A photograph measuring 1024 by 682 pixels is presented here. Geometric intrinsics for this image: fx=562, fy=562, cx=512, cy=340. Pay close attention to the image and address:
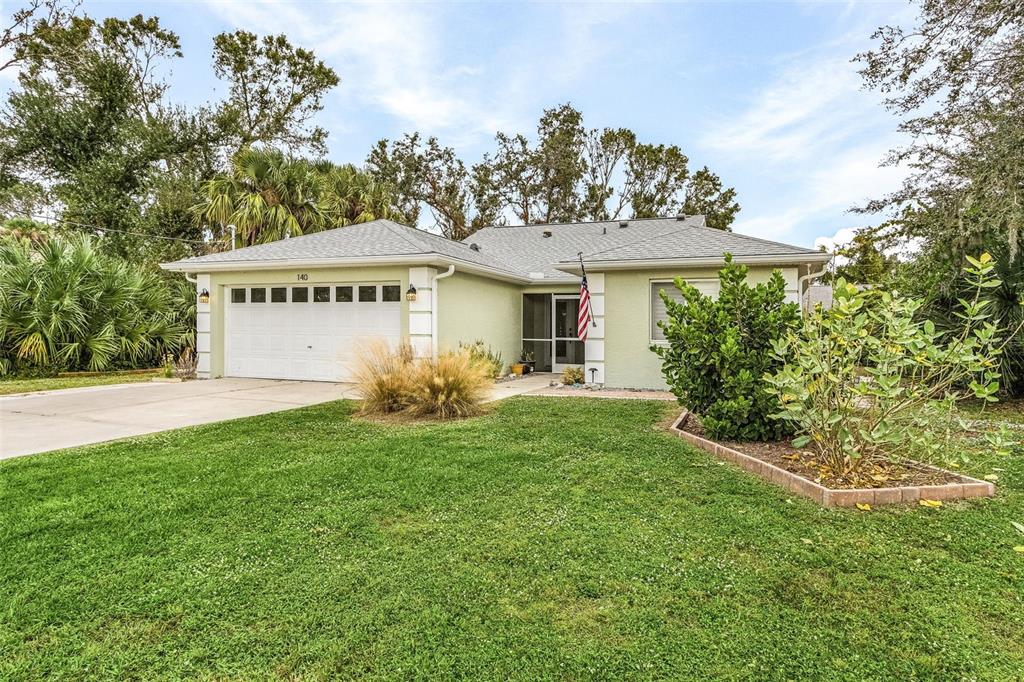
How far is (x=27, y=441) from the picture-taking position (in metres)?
6.47

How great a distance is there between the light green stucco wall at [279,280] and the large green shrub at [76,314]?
2486 mm

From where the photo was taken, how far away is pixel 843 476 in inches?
185

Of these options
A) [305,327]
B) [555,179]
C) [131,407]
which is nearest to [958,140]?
[305,327]

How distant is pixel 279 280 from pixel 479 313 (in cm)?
457

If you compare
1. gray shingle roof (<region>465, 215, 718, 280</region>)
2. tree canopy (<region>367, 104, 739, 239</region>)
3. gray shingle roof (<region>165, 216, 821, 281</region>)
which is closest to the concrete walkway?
gray shingle roof (<region>165, 216, 821, 281</region>)

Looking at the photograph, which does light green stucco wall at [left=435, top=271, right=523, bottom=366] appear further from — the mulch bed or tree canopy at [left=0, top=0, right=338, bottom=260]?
tree canopy at [left=0, top=0, right=338, bottom=260]

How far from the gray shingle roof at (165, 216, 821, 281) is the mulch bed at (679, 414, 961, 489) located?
5.62 metres

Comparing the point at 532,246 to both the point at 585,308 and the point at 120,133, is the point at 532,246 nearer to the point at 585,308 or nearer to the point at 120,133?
the point at 585,308

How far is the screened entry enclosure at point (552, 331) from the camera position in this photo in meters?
14.7

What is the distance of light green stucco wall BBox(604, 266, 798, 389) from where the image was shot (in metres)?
11.3

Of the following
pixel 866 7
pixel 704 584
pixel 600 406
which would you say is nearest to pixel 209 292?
pixel 600 406

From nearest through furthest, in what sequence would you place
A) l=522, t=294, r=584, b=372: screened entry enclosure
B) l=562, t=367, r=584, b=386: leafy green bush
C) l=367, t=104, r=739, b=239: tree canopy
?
l=562, t=367, r=584, b=386: leafy green bush, l=522, t=294, r=584, b=372: screened entry enclosure, l=367, t=104, r=739, b=239: tree canopy

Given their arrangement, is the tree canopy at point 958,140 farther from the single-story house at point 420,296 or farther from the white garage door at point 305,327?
the white garage door at point 305,327

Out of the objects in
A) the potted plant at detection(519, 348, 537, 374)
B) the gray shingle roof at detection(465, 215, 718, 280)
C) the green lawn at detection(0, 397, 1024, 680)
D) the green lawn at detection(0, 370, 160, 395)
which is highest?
the gray shingle roof at detection(465, 215, 718, 280)
